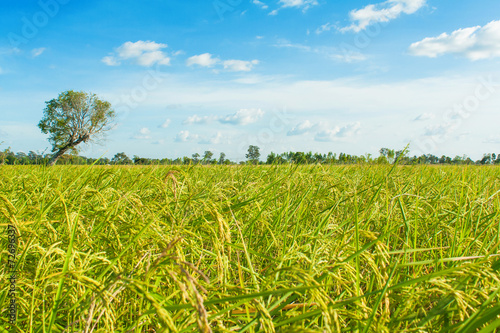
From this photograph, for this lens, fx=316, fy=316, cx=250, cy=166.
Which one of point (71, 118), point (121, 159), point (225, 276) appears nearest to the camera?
point (225, 276)

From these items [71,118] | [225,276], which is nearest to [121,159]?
[225,276]

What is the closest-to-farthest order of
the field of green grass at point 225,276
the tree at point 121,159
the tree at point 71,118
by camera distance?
the field of green grass at point 225,276, the tree at point 121,159, the tree at point 71,118

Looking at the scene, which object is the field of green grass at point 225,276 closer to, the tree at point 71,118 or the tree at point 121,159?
the tree at point 121,159

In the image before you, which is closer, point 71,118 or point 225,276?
point 225,276

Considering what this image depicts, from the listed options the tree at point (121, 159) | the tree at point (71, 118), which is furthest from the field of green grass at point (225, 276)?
the tree at point (71, 118)

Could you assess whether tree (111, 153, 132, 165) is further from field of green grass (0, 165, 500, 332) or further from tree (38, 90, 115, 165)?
tree (38, 90, 115, 165)

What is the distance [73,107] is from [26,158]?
4132 cm

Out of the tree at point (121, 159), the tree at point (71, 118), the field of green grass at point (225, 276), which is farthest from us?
the tree at point (71, 118)

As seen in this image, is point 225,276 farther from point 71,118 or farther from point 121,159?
point 71,118

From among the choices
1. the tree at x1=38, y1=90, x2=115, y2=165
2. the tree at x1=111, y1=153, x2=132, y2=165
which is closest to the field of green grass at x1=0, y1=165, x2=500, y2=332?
the tree at x1=111, y1=153, x2=132, y2=165

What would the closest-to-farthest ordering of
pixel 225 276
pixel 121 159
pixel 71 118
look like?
1. pixel 225 276
2. pixel 121 159
3. pixel 71 118

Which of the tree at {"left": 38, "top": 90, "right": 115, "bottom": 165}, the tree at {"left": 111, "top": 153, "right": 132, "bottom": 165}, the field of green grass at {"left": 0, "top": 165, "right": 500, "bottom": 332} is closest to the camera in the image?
the field of green grass at {"left": 0, "top": 165, "right": 500, "bottom": 332}

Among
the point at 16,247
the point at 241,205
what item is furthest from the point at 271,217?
the point at 16,247

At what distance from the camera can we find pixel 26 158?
5.51 m
